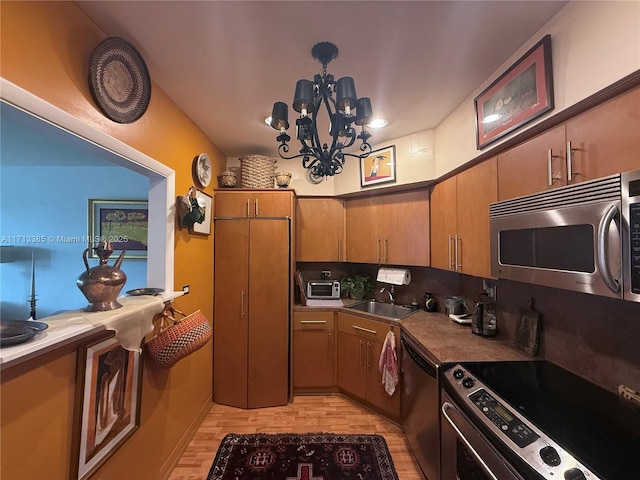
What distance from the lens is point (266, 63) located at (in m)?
1.52

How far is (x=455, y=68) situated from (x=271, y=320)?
8.03 ft

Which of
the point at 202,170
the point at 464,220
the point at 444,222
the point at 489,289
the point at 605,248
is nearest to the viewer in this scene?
the point at 605,248

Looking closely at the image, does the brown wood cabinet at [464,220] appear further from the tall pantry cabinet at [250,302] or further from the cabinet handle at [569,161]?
the tall pantry cabinet at [250,302]

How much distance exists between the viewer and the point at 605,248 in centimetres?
86

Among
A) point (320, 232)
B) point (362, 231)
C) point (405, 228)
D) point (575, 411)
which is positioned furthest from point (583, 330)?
point (320, 232)

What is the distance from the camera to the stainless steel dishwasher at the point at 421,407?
61.4 inches

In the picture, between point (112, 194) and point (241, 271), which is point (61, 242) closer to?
point (112, 194)

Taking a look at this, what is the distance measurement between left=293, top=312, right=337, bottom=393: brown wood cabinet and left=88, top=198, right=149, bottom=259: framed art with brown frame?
5.41 ft

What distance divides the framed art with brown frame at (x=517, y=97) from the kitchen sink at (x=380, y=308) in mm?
1726

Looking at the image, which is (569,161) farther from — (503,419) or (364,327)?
(364,327)

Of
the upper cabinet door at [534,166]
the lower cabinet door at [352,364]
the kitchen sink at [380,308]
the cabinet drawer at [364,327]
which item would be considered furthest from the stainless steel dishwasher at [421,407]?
the upper cabinet door at [534,166]

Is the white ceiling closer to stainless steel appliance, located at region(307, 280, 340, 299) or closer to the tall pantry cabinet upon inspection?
the tall pantry cabinet

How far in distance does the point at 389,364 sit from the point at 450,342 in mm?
648

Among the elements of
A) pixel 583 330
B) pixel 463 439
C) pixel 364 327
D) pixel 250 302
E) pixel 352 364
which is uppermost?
pixel 583 330
